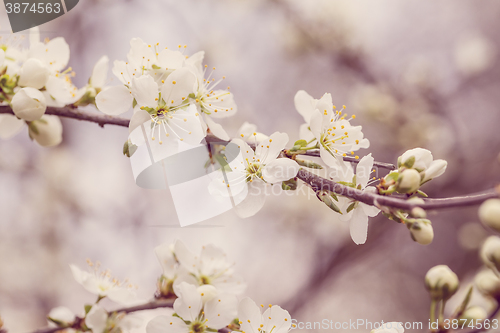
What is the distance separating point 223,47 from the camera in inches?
143

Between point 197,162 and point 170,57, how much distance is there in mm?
291

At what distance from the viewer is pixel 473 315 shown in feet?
2.24

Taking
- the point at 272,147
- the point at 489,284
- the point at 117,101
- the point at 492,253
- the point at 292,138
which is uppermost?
the point at 117,101

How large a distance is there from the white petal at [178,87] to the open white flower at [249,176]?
0.58 feet

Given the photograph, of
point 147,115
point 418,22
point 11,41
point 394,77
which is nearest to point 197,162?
point 147,115

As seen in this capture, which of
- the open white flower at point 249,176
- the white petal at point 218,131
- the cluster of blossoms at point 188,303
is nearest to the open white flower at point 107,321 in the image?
the cluster of blossoms at point 188,303

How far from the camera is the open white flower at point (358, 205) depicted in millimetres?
818

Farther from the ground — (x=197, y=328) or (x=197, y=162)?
(x=197, y=162)

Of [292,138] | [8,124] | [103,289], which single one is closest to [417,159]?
[103,289]

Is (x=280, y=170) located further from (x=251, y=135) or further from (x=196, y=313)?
(x=196, y=313)

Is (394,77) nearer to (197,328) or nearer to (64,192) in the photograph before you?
(197,328)

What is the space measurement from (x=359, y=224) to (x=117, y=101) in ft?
2.31

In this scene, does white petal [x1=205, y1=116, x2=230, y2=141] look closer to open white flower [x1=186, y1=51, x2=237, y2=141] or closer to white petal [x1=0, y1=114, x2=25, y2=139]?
open white flower [x1=186, y1=51, x2=237, y2=141]

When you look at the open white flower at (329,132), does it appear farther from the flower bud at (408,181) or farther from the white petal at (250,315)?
the white petal at (250,315)
